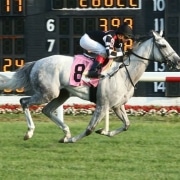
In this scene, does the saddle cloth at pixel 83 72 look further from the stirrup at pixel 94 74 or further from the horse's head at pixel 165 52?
the horse's head at pixel 165 52

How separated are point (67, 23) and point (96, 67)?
15.0 feet

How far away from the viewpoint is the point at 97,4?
14.1 meters

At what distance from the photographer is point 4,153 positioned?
28.5 ft

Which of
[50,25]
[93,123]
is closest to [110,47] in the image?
[93,123]

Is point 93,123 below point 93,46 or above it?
below

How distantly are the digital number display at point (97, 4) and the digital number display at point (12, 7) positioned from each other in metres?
0.54

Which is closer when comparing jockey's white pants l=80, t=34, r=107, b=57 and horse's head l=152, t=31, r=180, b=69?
horse's head l=152, t=31, r=180, b=69

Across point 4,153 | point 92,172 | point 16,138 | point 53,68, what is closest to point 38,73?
point 53,68

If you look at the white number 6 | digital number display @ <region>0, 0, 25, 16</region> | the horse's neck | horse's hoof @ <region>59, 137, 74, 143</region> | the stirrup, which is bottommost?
horse's hoof @ <region>59, 137, 74, 143</region>

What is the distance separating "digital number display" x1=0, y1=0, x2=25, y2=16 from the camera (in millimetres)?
14109

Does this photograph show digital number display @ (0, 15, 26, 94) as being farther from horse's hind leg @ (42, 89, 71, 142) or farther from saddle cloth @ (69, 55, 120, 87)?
saddle cloth @ (69, 55, 120, 87)

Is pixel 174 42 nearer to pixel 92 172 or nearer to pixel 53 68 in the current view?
pixel 53 68

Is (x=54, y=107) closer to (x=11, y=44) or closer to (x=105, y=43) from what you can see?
(x=105, y=43)

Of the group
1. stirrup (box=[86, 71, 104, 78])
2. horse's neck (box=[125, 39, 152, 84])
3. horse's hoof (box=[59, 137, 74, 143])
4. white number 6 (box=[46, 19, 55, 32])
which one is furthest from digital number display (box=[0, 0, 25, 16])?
horse's hoof (box=[59, 137, 74, 143])
